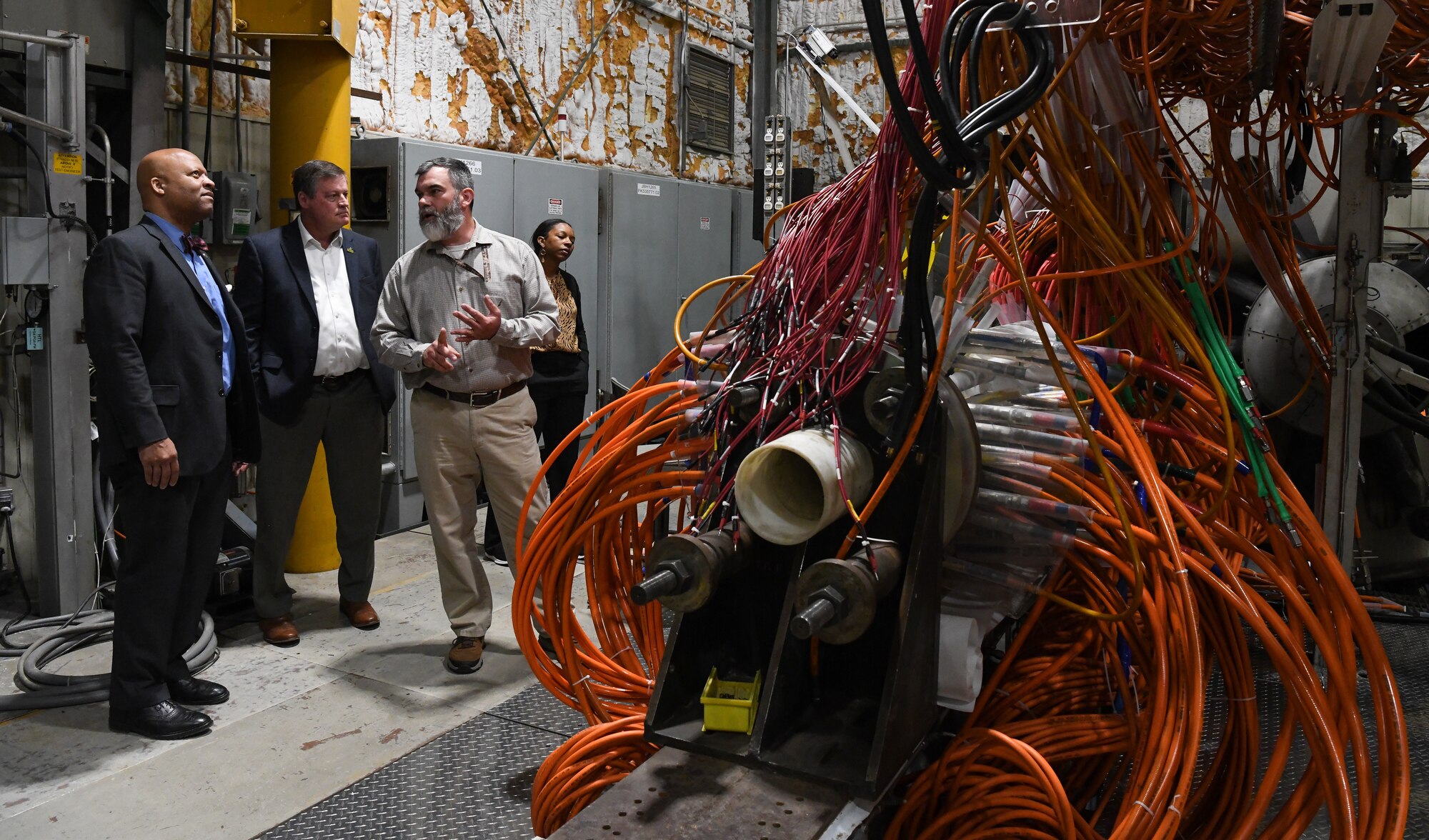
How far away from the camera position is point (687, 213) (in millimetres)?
6531

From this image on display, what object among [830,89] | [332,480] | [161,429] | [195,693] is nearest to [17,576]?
[332,480]

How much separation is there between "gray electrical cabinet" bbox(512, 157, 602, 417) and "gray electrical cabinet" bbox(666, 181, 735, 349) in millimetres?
705

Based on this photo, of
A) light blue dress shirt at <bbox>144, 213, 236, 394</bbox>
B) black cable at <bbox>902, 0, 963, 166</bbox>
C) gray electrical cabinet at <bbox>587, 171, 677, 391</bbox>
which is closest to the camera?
black cable at <bbox>902, 0, 963, 166</bbox>

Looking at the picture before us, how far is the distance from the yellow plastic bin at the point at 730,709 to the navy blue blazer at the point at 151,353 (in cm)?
189

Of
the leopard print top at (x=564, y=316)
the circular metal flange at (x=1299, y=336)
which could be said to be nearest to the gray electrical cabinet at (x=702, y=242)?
the leopard print top at (x=564, y=316)

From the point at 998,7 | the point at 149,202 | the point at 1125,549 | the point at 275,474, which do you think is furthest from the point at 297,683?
the point at 998,7

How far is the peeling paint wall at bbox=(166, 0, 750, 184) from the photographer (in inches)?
203

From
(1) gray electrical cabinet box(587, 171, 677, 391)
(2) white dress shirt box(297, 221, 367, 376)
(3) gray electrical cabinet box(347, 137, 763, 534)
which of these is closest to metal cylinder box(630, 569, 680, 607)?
(2) white dress shirt box(297, 221, 367, 376)

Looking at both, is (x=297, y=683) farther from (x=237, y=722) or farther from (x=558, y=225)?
(x=558, y=225)

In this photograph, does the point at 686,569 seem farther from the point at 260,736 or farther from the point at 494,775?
the point at 260,736

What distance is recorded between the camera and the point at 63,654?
11.0ft

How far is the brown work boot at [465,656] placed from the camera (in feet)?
10.7

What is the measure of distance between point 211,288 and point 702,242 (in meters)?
3.97

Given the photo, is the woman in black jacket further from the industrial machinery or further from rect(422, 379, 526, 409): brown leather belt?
the industrial machinery
